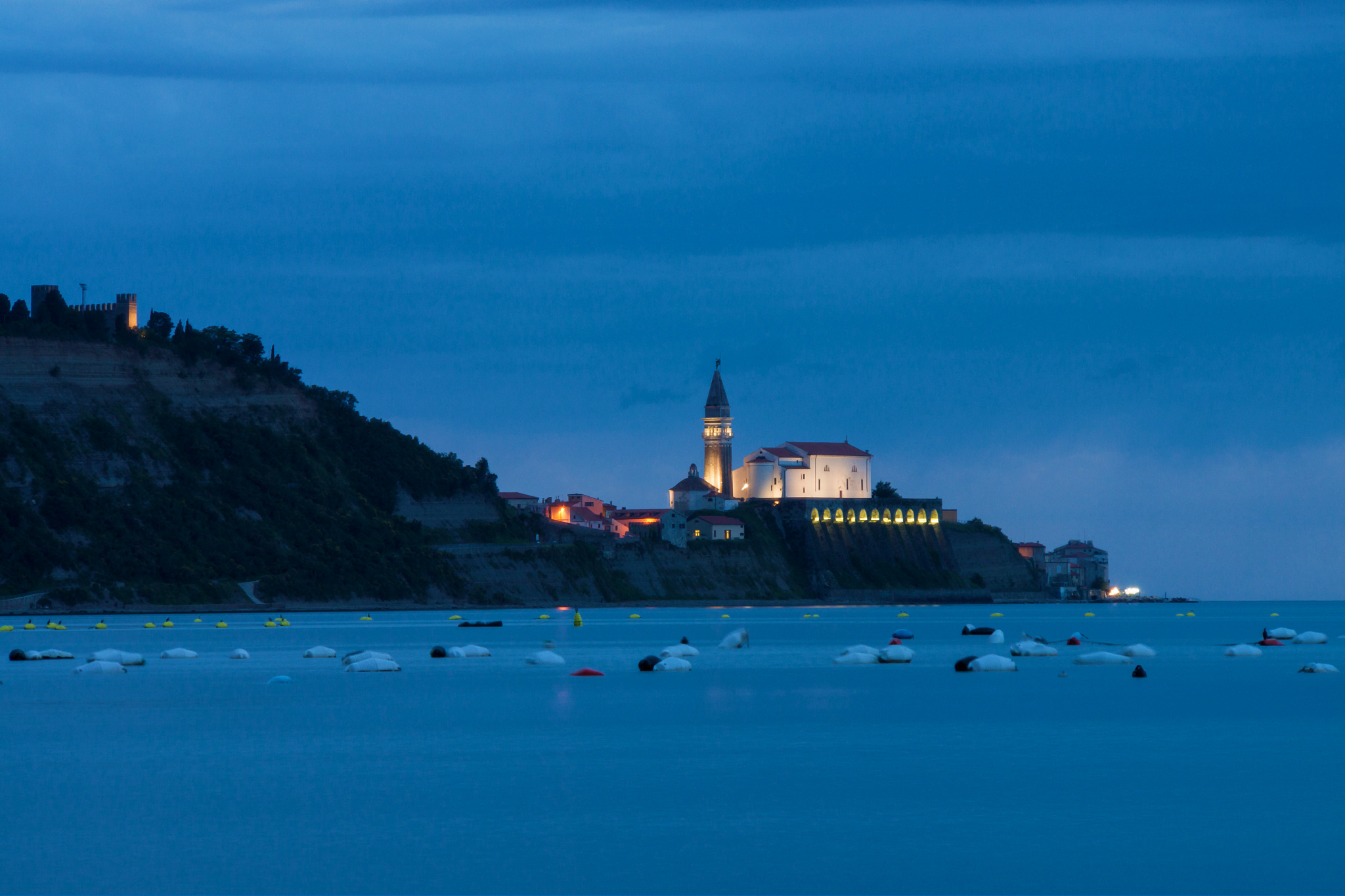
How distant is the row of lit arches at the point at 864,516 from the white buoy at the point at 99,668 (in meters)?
137

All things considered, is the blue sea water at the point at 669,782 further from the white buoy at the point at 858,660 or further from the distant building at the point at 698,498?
the distant building at the point at 698,498

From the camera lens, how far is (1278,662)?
67.9 m

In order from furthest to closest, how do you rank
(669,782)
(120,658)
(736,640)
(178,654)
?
(736,640)
(178,654)
(120,658)
(669,782)

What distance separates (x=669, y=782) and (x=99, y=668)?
3185 centimetres

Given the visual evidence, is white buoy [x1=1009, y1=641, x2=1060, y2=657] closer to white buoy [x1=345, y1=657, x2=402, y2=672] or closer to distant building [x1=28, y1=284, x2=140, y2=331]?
white buoy [x1=345, y1=657, x2=402, y2=672]

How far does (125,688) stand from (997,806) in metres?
31.6

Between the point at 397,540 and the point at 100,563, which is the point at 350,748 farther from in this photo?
the point at 397,540

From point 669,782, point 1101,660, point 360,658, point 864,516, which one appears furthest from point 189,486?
point 669,782

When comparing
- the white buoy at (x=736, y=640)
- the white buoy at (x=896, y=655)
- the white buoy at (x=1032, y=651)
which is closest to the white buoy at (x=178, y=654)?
the white buoy at (x=736, y=640)

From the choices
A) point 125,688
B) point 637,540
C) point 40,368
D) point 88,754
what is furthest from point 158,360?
point 88,754

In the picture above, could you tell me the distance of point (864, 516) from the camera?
640ft

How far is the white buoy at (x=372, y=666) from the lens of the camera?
56.7m

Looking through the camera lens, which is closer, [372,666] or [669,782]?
[669,782]

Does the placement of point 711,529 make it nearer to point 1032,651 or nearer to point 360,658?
point 1032,651
